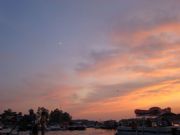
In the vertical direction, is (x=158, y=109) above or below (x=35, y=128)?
above

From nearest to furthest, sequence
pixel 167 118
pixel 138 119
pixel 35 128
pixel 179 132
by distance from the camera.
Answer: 1. pixel 35 128
2. pixel 179 132
3. pixel 167 118
4. pixel 138 119

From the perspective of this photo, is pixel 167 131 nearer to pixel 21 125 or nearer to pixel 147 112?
pixel 147 112

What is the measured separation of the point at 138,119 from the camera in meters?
90.5

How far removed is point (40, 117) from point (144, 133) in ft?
97.0

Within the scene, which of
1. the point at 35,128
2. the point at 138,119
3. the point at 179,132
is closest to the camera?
the point at 35,128

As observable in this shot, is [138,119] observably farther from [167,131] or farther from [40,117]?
[40,117]

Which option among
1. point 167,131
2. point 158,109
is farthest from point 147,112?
point 167,131

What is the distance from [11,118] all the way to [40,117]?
18750mm

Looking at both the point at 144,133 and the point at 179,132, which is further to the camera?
the point at 144,133

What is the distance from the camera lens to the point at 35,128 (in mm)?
60844

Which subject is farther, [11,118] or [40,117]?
[11,118]

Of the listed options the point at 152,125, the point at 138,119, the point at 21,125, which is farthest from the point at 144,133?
the point at 21,125

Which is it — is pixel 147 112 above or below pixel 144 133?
above

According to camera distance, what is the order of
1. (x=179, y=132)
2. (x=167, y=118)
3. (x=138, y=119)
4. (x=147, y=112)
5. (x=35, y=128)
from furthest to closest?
1. (x=138, y=119)
2. (x=147, y=112)
3. (x=167, y=118)
4. (x=179, y=132)
5. (x=35, y=128)
